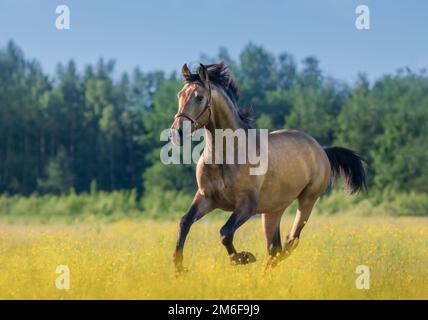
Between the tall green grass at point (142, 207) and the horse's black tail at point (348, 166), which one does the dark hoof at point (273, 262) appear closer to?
the horse's black tail at point (348, 166)

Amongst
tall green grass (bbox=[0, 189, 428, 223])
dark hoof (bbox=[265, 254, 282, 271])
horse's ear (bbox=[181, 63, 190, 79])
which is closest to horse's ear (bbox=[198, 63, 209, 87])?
horse's ear (bbox=[181, 63, 190, 79])

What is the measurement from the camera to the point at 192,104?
7.95 metres

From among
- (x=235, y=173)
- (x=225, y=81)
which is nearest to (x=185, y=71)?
(x=225, y=81)

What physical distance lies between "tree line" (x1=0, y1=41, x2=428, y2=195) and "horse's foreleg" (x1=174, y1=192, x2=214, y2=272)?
3283 cm

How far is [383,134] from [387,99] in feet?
19.4

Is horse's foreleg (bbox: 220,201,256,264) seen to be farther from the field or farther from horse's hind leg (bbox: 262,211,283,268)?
horse's hind leg (bbox: 262,211,283,268)

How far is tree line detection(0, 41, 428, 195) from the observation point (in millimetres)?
42750

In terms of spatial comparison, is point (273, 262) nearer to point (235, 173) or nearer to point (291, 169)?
point (291, 169)

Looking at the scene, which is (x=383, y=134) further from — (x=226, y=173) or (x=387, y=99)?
(x=226, y=173)

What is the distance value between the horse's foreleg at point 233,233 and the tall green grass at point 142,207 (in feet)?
62.7

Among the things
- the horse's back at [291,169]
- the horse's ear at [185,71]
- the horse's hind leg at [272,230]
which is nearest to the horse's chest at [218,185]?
the horse's back at [291,169]

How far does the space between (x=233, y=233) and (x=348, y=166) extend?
364cm

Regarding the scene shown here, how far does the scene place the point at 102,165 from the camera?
48.7 m
